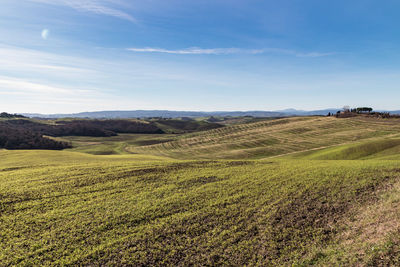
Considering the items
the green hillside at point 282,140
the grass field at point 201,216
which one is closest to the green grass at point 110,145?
the green hillside at point 282,140

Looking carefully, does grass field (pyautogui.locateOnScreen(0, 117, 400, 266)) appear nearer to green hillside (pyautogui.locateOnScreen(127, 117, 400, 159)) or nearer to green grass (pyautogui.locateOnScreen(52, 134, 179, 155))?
green hillside (pyautogui.locateOnScreen(127, 117, 400, 159))

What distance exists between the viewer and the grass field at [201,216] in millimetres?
10289

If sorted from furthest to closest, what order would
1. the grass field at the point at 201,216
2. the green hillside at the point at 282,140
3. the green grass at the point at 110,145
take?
1. the green grass at the point at 110,145
2. the green hillside at the point at 282,140
3. the grass field at the point at 201,216

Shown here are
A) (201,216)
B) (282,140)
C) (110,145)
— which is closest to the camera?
(201,216)

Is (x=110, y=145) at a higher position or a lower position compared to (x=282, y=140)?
lower

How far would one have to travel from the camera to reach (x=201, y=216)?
13.9 m

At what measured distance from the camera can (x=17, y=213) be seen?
1423 cm

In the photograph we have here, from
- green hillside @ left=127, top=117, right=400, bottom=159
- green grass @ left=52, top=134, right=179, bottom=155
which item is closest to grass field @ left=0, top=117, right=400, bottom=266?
green hillside @ left=127, top=117, right=400, bottom=159

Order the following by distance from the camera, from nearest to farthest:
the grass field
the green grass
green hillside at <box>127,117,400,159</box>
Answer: the grass field < green hillside at <box>127,117,400,159</box> < the green grass

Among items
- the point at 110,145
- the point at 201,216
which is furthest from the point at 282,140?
the point at 110,145

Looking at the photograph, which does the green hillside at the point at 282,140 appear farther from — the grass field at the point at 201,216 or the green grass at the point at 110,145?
the grass field at the point at 201,216

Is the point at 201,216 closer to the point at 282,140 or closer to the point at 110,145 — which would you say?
the point at 282,140

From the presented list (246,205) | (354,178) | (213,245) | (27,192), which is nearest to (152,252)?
(213,245)

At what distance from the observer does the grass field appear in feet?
33.8
